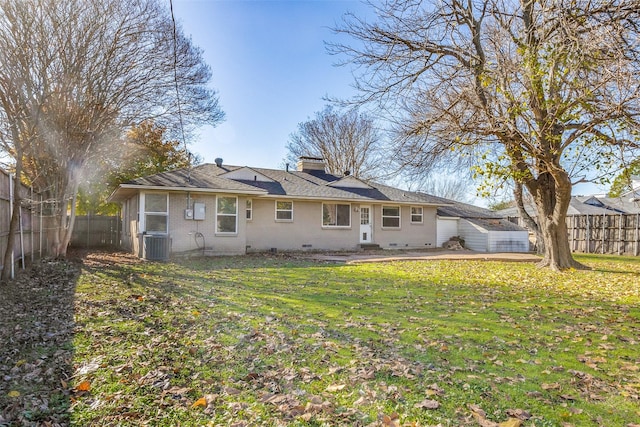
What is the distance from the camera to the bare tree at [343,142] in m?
34.2

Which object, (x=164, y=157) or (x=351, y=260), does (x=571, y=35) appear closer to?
(x=351, y=260)

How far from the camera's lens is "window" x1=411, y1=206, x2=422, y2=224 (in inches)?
887

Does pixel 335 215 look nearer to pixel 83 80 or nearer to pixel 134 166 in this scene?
pixel 83 80

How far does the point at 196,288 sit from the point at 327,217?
12.1 m

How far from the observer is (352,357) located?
14.0 ft

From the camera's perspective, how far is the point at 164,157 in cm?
2880

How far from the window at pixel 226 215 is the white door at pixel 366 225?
721cm

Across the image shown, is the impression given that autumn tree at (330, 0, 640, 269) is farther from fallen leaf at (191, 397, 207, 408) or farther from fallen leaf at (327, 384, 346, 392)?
fallen leaf at (191, 397, 207, 408)

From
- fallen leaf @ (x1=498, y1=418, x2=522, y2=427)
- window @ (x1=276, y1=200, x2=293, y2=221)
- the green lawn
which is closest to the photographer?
fallen leaf @ (x1=498, y1=418, x2=522, y2=427)

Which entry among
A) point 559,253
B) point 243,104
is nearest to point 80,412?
point 243,104

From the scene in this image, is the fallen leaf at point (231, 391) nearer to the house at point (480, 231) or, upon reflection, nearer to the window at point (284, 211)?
the window at point (284, 211)

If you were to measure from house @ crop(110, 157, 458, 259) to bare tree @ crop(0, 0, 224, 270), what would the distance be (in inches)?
92.1

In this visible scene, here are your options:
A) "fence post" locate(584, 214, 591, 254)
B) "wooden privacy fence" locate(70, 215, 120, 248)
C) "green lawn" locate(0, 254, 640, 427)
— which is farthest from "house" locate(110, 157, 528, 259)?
"green lawn" locate(0, 254, 640, 427)

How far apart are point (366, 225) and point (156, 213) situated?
1038 centimetres
